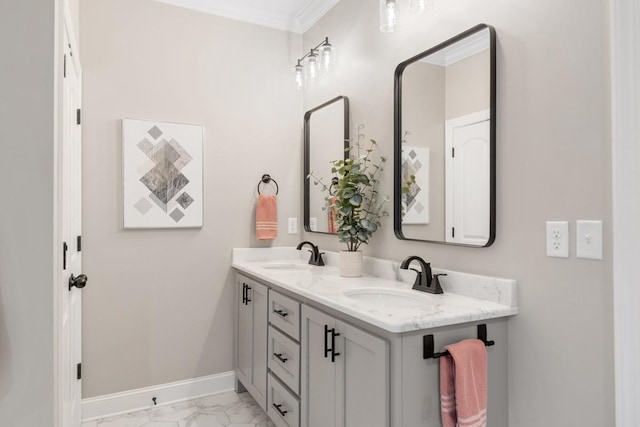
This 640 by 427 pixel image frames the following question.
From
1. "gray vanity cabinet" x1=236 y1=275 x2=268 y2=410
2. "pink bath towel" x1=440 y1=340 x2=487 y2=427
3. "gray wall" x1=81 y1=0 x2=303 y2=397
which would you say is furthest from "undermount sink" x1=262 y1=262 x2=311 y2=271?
"pink bath towel" x1=440 y1=340 x2=487 y2=427

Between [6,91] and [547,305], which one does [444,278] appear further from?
[6,91]

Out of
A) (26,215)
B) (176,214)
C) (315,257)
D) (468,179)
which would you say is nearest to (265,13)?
(176,214)

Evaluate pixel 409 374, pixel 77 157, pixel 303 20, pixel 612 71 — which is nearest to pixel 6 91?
pixel 77 157

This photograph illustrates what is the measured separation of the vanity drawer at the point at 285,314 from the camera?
76.7 inches

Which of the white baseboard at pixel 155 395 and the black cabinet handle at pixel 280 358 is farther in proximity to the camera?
the white baseboard at pixel 155 395

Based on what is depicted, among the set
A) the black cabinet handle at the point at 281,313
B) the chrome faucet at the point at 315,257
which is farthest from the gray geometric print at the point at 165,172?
the black cabinet handle at the point at 281,313

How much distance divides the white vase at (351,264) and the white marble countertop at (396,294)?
0.05 metres

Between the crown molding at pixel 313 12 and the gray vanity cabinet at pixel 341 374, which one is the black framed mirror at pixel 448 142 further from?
the crown molding at pixel 313 12

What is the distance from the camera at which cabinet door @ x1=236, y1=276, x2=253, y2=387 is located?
8.48ft

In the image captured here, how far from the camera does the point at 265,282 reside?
2.33 meters

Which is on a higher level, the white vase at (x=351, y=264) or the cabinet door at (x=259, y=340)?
the white vase at (x=351, y=264)

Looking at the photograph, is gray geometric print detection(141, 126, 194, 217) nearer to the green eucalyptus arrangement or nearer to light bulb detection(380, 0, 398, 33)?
the green eucalyptus arrangement

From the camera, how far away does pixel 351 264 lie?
2254mm

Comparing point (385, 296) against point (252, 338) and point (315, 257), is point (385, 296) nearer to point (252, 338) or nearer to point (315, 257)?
point (315, 257)
